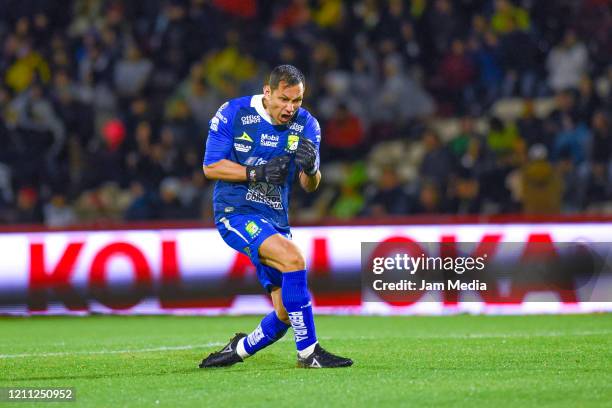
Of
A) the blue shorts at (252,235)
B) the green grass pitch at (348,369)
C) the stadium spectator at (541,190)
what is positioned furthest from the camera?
the stadium spectator at (541,190)

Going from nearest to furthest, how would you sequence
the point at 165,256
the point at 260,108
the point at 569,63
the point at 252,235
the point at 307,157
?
the point at 307,157, the point at 252,235, the point at 260,108, the point at 165,256, the point at 569,63

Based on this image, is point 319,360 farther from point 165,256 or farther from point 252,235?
point 165,256

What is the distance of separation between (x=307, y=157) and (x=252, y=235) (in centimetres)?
70

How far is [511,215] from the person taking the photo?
51.8 ft

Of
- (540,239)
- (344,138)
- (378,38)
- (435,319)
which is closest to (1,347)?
(435,319)

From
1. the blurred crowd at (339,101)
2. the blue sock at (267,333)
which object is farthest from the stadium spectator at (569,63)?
the blue sock at (267,333)

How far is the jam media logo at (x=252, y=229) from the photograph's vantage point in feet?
28.2

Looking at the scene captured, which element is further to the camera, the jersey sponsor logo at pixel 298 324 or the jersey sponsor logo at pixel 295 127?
the jersey sponsor logo at pixel 295 127

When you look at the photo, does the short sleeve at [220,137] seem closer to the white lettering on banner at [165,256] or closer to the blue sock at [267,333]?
the blue sock at [267,333]

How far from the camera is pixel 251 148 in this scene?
892cm

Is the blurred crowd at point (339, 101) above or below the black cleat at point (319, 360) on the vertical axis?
above

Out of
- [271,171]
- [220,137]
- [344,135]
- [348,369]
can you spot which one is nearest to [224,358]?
[348,369]

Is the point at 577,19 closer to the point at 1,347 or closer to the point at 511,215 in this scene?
the point at 511,215

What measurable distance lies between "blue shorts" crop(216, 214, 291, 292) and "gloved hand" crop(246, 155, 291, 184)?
335 millimetres
